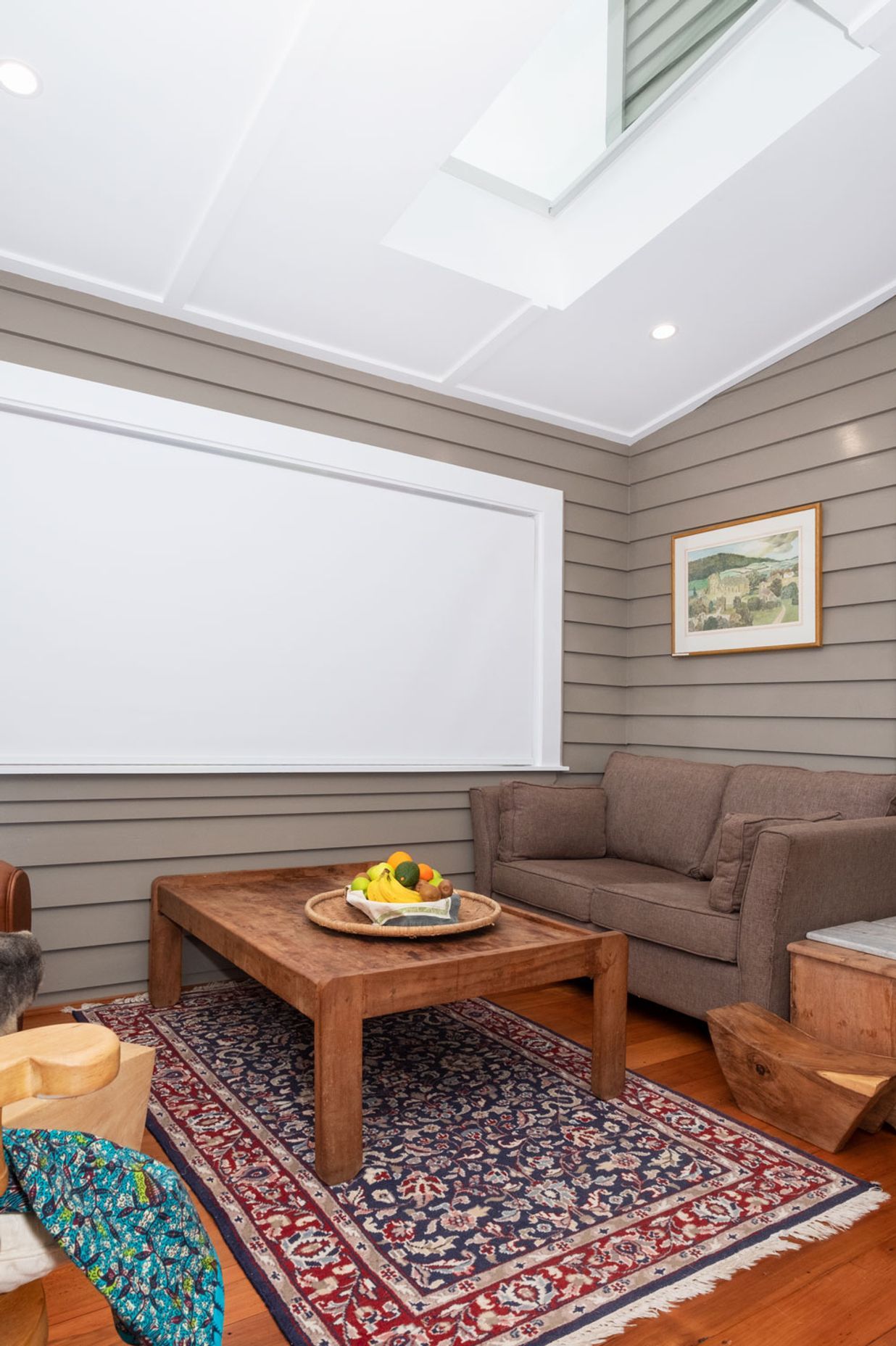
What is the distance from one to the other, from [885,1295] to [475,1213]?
75 cm

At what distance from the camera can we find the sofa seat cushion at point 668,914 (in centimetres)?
249

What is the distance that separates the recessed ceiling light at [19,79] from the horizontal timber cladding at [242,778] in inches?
29.4

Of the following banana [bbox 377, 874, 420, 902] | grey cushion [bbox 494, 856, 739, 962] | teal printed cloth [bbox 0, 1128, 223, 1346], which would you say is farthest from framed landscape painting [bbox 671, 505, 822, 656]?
teal printed cloth [bbox 0, 1128, 223, 1346]

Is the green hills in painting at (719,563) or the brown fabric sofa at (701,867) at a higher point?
the green hills in painting at (719,563)

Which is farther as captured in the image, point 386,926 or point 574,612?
point 574,612

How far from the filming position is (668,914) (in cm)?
266

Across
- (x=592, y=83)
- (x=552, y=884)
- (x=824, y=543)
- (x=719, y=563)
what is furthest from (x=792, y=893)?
(x=592, y=83)

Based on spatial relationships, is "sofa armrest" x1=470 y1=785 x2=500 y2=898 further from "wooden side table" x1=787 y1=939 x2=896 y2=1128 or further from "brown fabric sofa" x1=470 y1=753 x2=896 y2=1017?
"wooden side table" x1=787 y1=939 x2=896 y2=1128

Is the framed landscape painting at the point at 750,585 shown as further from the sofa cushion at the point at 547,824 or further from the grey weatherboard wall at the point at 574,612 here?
the sofa cushion at the point at 547,824

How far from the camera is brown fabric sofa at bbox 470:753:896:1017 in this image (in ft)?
7.73

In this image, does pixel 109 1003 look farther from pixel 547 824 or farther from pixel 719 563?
pixel 719 563

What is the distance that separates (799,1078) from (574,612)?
2.49 meters

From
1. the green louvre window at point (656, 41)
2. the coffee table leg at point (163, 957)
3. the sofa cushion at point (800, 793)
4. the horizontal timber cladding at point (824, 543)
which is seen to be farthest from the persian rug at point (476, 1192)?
the green louvre window at point (656, 41)

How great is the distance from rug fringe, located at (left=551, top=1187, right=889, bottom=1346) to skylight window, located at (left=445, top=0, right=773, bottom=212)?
297cm
